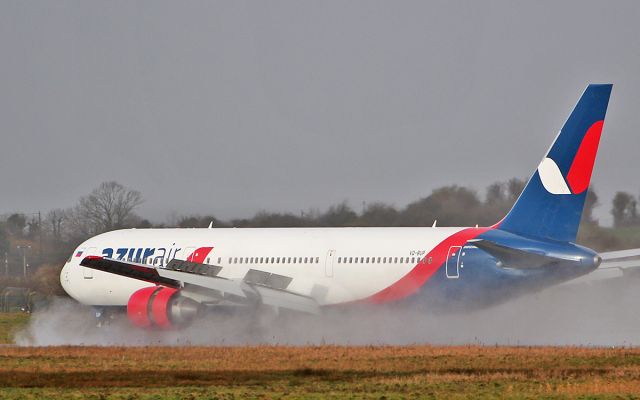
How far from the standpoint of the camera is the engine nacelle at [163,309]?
34.9 m

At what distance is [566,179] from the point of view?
3178cm

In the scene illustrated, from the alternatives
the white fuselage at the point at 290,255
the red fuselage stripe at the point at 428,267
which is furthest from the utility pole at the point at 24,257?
the red fuselage stripe at the point at 428,267

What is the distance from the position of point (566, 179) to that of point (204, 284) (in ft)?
35.6

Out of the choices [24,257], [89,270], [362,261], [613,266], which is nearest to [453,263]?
[362,261]

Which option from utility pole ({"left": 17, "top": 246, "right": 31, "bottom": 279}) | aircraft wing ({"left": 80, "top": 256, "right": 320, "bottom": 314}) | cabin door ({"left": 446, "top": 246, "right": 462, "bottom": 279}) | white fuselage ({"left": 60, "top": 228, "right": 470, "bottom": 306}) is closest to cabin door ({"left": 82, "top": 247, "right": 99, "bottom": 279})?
white fuselage ({"left": 60, "top": 228, "right": 470, "bottom": 306})

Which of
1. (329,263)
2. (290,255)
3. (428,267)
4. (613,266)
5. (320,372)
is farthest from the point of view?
(290,255)

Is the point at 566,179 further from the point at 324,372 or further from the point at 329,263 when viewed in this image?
the point at 324,372

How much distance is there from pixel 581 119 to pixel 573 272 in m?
4.03

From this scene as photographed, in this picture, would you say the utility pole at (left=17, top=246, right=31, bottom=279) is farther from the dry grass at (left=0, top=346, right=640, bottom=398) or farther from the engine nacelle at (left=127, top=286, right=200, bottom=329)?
the dry grass at (left=0, top=346, right=640, bottom=398)

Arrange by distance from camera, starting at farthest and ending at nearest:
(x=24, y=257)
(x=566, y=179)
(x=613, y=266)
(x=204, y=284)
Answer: (x=24, y=257), (x=204, y=284), (x=613, y=266), (x=566, y=179)

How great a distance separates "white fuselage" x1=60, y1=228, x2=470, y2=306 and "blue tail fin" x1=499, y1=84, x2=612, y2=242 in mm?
2444

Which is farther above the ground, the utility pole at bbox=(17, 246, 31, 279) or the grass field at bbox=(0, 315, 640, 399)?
the utility pole at bbox=(17, 246, 31, 279)

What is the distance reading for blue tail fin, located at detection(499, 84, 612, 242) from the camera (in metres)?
31.3

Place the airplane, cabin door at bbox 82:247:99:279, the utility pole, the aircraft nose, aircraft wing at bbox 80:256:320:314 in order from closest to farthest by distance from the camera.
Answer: the airplane, aircraft wing at bbox 80:256:320:314, cabin door at bbox 82:247:99:279, the aircraft nose, the utility pole
